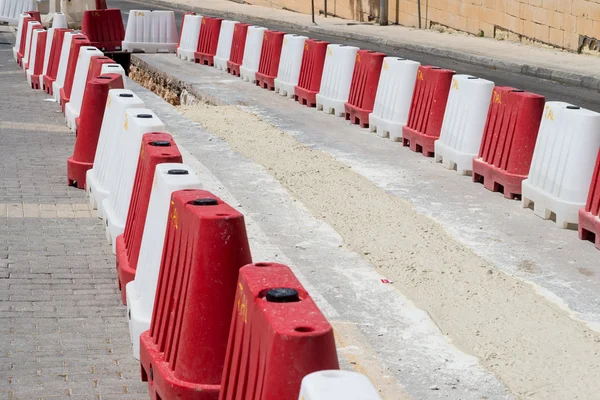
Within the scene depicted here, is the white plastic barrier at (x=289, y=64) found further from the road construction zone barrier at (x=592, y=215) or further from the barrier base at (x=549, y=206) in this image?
the road construction zone barrier at (x=592, y=215)

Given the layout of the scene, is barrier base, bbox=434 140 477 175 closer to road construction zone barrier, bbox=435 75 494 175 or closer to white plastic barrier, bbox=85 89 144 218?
road construction zone barrier, bbox=435 75 494 175

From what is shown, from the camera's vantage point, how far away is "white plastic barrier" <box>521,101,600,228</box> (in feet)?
29.3

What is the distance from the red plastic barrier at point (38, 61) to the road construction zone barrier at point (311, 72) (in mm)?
4162

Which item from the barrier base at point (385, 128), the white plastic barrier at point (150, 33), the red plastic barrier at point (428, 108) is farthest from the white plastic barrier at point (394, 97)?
the white plastic barrier at point (150, 33)

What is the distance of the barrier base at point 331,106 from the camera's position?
1518 centimetres

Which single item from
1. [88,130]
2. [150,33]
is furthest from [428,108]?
[150,33]

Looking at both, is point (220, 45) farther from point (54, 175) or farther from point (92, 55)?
point (54, 175)

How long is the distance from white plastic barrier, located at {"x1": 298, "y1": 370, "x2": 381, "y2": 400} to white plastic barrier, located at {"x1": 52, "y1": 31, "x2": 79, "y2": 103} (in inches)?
502

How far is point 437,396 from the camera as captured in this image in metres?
5.54

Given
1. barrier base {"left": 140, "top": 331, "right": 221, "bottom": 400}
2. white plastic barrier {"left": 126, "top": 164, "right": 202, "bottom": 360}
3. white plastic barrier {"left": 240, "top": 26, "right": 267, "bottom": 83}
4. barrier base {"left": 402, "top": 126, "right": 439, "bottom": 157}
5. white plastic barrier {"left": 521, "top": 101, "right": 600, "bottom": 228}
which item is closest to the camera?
barrier base {"left": 140, "top": 331, "right": 221, "bottom": 400}

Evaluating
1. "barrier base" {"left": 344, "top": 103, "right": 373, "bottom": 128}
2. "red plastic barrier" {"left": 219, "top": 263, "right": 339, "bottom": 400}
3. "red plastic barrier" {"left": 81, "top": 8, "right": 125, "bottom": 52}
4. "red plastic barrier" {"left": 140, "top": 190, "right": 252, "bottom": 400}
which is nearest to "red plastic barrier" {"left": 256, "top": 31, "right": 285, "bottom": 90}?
"barrier base" {"left": 344, "top": 103, "right": 373, "bottom": 128}

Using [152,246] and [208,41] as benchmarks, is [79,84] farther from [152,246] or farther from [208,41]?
[208,41]

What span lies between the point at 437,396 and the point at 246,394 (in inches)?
60.6

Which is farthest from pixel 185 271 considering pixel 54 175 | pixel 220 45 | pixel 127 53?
pixel 127 53
